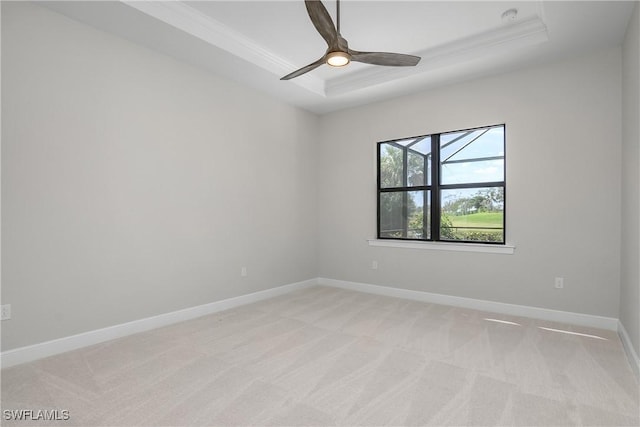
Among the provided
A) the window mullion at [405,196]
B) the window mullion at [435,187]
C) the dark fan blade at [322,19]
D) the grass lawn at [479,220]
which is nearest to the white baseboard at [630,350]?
the grass lawn at [479,220]

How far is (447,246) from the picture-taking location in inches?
166

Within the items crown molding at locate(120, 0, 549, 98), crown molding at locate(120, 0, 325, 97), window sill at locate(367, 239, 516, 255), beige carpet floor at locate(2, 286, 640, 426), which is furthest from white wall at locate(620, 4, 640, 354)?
crown molding at locate(120, 0, 325, 97)

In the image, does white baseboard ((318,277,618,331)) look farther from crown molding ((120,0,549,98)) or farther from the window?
crown molding ((120,0,549,98))

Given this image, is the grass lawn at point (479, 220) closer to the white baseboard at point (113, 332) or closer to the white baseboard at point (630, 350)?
the white baseboard at point (630, 350)

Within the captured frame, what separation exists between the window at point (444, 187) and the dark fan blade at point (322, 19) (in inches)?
97.8

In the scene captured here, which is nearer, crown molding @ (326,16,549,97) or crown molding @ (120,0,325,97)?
crown molding @ (120,0,325,97)

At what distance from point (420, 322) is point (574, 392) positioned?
1483 millimetres

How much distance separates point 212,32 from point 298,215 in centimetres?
263

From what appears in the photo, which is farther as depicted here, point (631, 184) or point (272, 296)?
point (272, 296)

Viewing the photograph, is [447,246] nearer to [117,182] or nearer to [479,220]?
[479,220]

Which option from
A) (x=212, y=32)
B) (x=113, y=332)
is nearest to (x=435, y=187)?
(x=212, y=32)

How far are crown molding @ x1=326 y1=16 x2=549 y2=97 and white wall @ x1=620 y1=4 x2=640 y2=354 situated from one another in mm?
698

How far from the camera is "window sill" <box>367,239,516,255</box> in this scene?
3.83 metres

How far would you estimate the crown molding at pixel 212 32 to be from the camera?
2.78m
